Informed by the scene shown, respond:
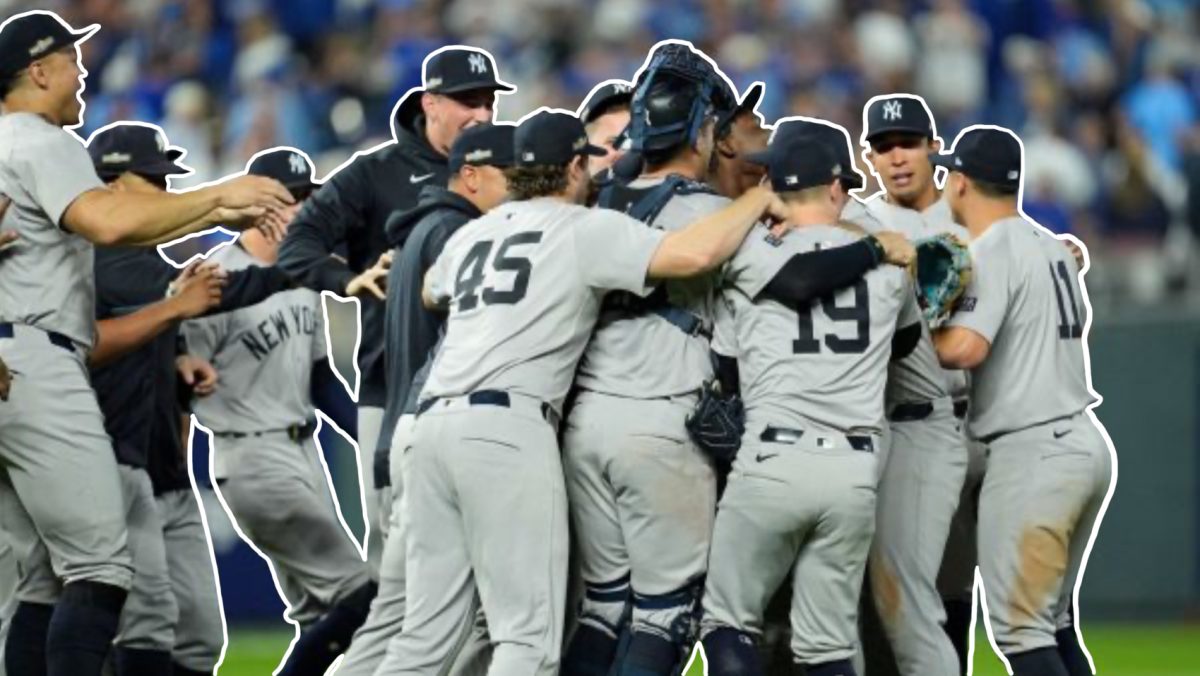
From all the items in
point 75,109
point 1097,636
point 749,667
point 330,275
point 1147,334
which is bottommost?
point 1097,636

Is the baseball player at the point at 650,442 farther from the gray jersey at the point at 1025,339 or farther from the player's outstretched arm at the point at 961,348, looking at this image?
the gray jersey at the point at 1025,339

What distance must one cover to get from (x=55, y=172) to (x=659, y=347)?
6.88 feet

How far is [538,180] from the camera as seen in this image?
26.3ft

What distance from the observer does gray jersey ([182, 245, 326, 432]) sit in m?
10.3

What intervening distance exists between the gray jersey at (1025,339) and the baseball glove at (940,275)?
158 mm

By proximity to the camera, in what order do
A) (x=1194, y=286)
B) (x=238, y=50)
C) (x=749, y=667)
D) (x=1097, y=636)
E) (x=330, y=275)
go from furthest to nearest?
1. (x=238, y=50)
2. (x=1194, y=286)
3. (x=1097, y=636)
4. (x=330, y=275)
5. (x=749, y=667)

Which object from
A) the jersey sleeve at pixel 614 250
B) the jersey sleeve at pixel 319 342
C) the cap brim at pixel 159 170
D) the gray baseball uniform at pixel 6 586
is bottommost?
the gray baseball uniform at pixel 6 586

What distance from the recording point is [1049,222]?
639 inches

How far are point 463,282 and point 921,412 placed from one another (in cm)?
176

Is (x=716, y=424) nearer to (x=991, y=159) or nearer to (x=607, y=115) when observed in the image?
(x=991, y=159)

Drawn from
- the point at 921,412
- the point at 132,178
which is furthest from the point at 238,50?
the point at 921,412

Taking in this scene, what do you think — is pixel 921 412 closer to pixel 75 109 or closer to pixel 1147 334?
pixel 75 109

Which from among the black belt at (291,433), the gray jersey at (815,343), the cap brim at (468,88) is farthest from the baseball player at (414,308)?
the black belt at (291,433)

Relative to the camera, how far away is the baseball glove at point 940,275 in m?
8.37
